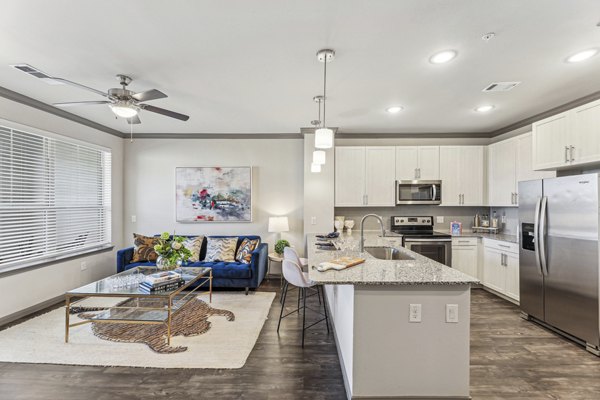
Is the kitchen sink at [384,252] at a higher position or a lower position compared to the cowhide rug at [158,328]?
higher

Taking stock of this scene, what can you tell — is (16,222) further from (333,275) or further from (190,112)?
(333,275)

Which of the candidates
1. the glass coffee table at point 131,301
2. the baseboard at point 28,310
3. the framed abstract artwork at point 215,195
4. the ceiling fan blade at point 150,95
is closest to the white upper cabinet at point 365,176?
the framed abstract artwork at point 215,195

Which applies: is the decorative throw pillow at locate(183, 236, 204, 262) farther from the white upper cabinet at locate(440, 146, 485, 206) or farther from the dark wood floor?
the white upper cabinet at locate(440, 146, 485, 206)

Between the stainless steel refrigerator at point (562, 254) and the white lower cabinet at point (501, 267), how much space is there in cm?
43

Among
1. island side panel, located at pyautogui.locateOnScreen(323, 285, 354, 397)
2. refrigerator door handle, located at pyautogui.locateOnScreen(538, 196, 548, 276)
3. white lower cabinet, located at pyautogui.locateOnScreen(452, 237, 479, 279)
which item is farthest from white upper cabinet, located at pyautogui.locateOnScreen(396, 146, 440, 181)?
island side panel, located at pyautogui.locateOnScreen(323, 285, 354, 397)

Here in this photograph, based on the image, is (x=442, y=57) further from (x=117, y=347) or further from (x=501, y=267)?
(x=117, y=347)

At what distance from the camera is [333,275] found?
1.92 m

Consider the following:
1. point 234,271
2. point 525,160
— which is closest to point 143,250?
point 234,271

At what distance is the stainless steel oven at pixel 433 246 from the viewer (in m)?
4.46

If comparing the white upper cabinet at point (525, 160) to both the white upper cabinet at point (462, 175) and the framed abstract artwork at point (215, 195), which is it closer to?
the white upper cabinet at point (462, 175)

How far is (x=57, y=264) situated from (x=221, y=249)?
2.18 meters

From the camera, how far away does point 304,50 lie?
2350mm

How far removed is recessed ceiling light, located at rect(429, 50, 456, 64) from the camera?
2.38 m

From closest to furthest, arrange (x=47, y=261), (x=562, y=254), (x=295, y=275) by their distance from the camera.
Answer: (x=295, y=275) < (x=562, y=254) < (x=47, y=261)
